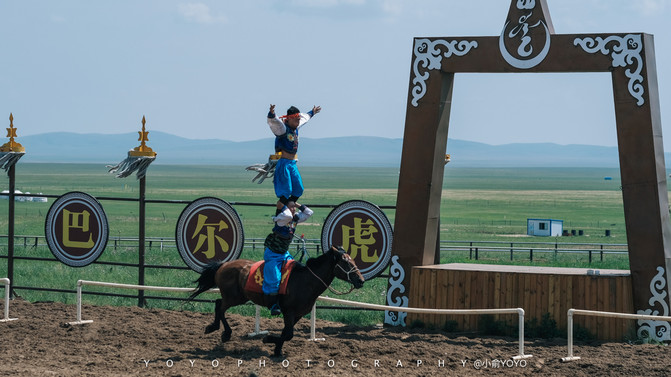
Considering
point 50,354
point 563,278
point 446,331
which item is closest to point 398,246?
point 446,331

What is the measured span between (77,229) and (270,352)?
5994 millimetres

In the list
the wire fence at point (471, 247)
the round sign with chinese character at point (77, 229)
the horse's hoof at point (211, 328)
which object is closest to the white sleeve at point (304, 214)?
the horse's hoof at point (211, 328)

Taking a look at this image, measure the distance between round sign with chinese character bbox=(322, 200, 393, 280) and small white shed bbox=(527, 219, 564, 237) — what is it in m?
32.7

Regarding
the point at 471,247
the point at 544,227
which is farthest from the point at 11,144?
the point at 544,227

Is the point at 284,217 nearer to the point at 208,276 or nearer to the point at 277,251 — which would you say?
the point at 277,251

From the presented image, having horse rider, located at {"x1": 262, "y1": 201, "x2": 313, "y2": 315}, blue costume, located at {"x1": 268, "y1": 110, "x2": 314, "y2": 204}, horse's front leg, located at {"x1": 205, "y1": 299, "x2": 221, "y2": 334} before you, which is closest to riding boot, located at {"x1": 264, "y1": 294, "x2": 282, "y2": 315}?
horse rider, located at {"x1": 262, "y1": 201, "x2": 313, "y2": 315}

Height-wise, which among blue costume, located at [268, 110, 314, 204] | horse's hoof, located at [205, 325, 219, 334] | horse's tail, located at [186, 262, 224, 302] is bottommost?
horse's hoof, located at [205, 325, 219, 334]

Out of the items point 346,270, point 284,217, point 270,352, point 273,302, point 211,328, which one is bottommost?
point 270,352

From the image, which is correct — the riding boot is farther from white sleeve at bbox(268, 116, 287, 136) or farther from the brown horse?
white sleeve at bbox(268, 116, 287, 136)

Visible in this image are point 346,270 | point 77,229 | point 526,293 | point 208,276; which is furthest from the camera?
point 77,229

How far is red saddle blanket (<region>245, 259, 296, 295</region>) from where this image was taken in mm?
11414

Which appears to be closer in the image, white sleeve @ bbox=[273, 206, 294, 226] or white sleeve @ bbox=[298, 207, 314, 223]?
white sleeve @ bbox=[273, 206, 294, 226]

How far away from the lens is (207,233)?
15.1 metres

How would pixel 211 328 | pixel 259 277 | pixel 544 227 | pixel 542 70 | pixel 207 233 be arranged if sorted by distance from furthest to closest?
pixel 544 227 → pixel 207 233 → pixel 542 70 → pixel 211 328 → pixel 259 277
